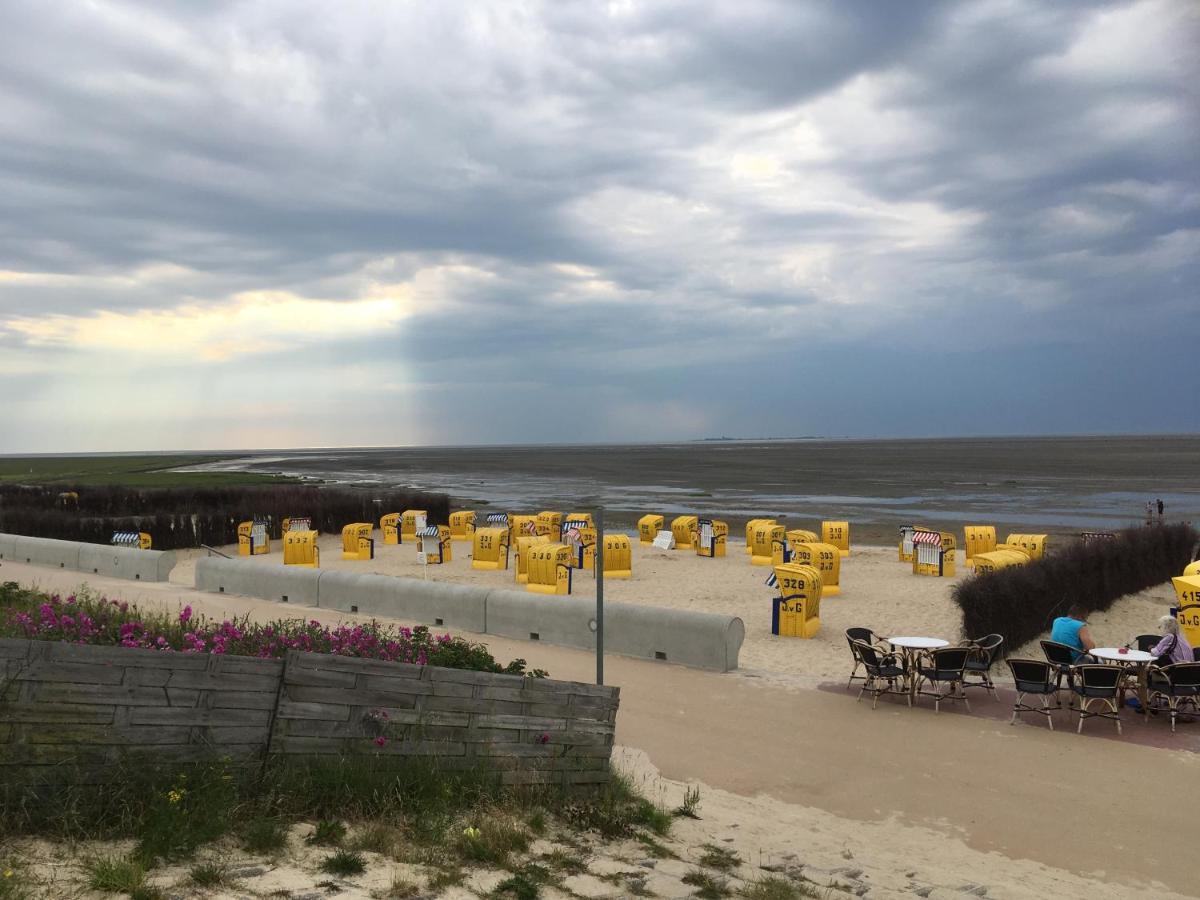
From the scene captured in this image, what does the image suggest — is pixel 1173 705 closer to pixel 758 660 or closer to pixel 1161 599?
pixel 758 660

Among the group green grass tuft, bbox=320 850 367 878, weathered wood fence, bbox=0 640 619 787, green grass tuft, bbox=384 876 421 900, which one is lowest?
green grass tuft, bbox=384 876 421 900

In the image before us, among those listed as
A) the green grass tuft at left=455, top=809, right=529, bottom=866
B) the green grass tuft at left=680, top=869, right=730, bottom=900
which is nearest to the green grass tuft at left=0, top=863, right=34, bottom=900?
the green grass tuft at left=455, top=809, right=529, bottom=866

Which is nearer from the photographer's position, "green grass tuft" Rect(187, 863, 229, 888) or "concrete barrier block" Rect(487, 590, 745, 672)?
"green grass tuft" Rect(187, 863, 229, 888)

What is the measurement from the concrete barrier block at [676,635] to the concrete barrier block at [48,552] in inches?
578

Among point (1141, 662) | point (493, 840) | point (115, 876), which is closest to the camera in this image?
point (115, 876)

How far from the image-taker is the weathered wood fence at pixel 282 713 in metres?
4.27

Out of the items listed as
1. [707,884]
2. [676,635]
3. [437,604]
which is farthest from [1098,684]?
[437,604]

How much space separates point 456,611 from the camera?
13453 mm

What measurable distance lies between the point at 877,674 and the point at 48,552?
65.2 feet

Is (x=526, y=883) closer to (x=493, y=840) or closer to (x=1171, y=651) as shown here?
(x=493, y=840)

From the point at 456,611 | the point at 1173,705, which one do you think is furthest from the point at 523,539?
the point at 1173,705

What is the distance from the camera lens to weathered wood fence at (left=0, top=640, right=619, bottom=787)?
4273 mm

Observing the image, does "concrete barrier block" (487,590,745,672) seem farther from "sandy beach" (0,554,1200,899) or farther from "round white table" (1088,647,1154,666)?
"round white table" (1088,647,1154,666)

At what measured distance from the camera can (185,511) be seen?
32.0 m
